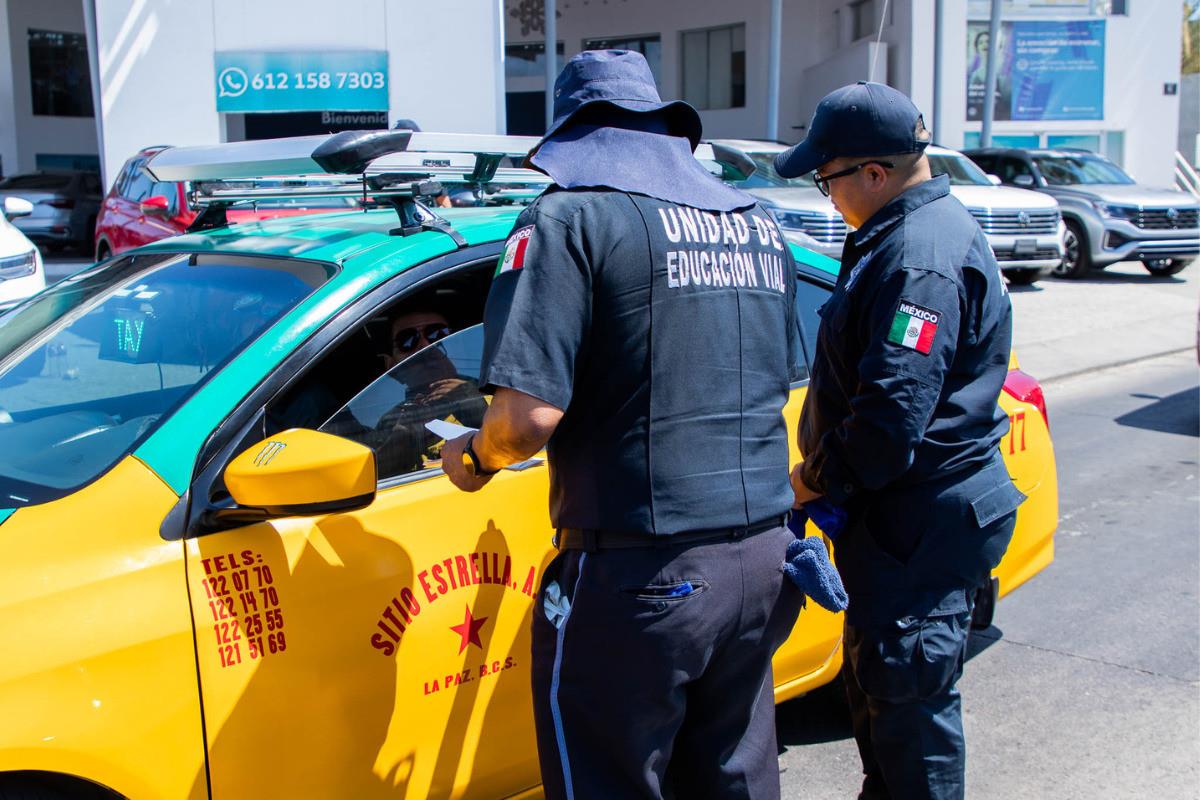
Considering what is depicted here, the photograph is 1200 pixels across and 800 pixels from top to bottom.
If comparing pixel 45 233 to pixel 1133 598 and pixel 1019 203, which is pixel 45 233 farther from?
pixel 1133 598

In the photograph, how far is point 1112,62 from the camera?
72.9 ft

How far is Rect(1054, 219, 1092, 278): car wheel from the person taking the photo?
51.5ft

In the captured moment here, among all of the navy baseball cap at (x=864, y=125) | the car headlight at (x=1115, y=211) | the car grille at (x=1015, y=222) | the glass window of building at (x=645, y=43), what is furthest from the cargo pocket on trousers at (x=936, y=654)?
the glass window of building at (x=645, y=43)

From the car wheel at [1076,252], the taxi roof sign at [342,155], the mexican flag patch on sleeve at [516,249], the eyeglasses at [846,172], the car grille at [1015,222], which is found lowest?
the car wheel at [1076,252]

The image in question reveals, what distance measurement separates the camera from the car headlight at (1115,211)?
15570 mm

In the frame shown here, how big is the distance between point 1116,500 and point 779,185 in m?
8.02

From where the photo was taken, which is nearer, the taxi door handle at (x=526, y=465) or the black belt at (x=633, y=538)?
the black belt at (x=633, y=538)

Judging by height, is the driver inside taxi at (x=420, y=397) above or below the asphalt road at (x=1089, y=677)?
above

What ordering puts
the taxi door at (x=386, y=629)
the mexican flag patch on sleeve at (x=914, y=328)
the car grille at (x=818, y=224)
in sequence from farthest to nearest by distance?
1. the car grille at (x=818, y=224)
2. the mexican flag patch on sleeve at (x=914, y=328)
3. the taxi door at (x=386, y=629)

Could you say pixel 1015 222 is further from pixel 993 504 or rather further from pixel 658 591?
pixel 658 591

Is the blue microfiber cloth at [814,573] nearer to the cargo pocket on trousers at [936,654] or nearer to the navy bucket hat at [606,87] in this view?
the cargo pocket on trousers at [936,654]

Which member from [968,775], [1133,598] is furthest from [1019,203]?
[968,775]

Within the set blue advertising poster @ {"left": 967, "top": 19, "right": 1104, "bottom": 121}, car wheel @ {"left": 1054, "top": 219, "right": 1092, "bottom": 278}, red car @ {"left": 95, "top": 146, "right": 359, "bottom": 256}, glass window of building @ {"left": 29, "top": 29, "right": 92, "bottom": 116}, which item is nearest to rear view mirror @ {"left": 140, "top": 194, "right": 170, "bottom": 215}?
red car @ {"left": 95, "top": 146, "right": 359, "bottom": 256}

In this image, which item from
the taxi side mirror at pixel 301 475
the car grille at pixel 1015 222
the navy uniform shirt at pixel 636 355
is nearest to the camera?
the navy uniform shirt at pixel 636 355
